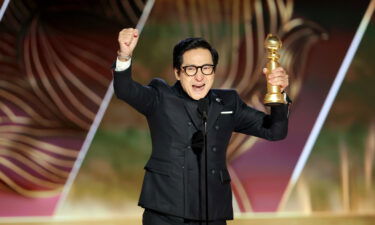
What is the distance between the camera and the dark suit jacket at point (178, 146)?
75.7 inches

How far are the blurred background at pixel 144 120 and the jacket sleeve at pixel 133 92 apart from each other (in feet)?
7.03

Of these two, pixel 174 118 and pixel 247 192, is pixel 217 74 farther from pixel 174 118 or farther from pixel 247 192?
pixel 174 118

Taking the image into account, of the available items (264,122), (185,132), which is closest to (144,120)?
(264,122)

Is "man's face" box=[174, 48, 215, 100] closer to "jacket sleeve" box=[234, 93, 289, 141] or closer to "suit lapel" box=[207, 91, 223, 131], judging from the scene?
"suit lapel" box=[207, 91, 223, 131]

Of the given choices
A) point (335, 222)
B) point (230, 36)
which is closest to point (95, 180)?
point (230, 36)

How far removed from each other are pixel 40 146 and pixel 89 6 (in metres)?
1.01

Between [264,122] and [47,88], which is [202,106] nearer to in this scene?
[264,122]

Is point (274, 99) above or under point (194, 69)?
under

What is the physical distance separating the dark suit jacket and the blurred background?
209cm

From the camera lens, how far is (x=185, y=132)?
6.50 ft

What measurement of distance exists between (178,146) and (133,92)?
236 mm

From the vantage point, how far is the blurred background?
4039 mm

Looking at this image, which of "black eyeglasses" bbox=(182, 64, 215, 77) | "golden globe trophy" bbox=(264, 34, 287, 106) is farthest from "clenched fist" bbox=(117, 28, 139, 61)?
"golden globe trophy" bbox=(264, 34, 287, 106)

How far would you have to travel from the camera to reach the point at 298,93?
4.30 meters
